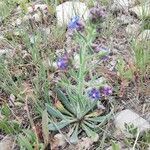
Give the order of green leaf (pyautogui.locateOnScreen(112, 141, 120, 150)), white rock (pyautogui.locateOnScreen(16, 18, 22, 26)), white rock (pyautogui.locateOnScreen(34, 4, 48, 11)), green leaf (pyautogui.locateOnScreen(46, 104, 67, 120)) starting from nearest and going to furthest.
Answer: green leaf (pyautogui.locateOnScreen(112, 141, 120, 150))
green leaf (pyautogui.locateOnScreen(46, 104, 67, 120))
white rock (pyautogui.locateOnScreen(16, 18, 22, 26))
white rock (pyautogui.locateOnScreen(34, 4, 48, 11))

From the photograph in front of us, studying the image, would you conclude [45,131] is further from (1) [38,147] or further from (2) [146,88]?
(2) [146,88]

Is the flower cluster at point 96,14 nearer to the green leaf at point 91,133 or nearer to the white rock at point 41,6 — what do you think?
the green leaf at point 91,133

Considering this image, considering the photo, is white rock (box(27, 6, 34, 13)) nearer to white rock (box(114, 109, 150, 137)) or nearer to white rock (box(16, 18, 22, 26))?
white rock (box(16, 18, 22, 26))

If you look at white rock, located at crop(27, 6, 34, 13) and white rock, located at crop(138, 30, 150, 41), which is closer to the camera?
white rock, located at crop(138, 30, 150, 41)

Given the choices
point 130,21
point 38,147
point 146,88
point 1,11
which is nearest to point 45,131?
point 38,147

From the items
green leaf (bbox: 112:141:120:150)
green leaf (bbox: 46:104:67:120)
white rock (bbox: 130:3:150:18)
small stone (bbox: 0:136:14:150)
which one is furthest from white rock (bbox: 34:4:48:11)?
green leaf (bbox: 112:141:120:150)

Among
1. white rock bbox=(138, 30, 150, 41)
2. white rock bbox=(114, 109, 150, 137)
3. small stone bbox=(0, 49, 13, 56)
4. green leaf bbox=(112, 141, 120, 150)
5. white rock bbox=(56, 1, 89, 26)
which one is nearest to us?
green leaf bbox=(112, 141, 120, 150)

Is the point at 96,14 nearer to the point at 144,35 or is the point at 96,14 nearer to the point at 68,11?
the point at 144,35

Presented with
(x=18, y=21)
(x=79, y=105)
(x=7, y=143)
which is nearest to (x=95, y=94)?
(x=79, y=105)
